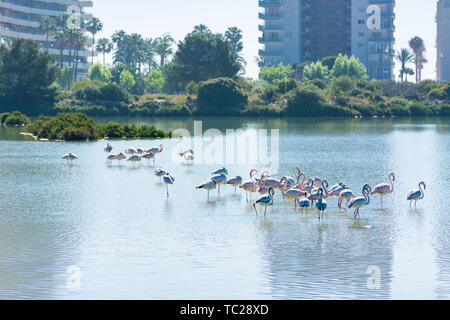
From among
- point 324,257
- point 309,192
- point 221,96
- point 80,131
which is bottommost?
point 324,257

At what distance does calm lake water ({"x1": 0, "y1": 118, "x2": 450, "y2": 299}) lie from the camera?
1716 cm

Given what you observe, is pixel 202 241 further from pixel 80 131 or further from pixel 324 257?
pixel 80 131

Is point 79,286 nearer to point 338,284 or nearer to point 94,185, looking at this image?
point 338,284

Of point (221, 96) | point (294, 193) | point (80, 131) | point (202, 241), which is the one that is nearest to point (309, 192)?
point (294, 193)

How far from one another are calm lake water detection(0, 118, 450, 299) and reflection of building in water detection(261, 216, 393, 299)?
0.03 meters

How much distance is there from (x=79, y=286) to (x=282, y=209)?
12074 mm

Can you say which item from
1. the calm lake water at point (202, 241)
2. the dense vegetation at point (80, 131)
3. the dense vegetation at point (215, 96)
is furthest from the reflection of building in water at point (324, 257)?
the dense vegetation at point (215, 96)

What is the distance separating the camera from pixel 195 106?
5438 inches

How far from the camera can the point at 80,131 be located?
62.5 m

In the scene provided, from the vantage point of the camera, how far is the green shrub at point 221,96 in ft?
445

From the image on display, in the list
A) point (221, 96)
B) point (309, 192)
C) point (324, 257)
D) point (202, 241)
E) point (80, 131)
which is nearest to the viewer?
point (324, 257)

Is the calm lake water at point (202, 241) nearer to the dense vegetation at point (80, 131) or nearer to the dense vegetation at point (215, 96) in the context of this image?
the dense vegetation at point (80, 131)

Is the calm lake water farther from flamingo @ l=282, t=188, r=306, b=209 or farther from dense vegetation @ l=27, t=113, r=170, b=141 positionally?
dense vegetation @ l=27, t=113, r=170, b=141

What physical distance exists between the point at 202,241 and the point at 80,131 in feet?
138
